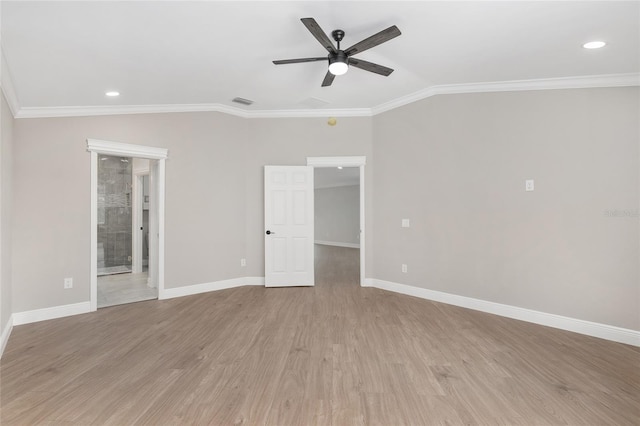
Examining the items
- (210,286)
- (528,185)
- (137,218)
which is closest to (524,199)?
(528,185)

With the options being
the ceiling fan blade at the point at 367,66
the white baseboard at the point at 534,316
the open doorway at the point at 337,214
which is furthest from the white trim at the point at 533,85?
the open doorway at the point at 337,214

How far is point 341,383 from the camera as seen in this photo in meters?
2.41

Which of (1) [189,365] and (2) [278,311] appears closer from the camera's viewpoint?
(1) [189,365]

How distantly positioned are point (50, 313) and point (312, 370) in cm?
349

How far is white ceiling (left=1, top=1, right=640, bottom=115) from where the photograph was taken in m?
2.47

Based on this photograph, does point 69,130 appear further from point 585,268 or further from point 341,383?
point 585,268

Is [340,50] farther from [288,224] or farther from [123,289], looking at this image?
[123,289]

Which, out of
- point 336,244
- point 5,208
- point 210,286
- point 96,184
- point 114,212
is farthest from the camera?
point 336,244

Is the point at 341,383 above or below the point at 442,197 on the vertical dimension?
below

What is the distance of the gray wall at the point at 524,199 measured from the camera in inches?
133

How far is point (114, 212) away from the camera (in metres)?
6.70

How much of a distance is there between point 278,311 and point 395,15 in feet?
11.2

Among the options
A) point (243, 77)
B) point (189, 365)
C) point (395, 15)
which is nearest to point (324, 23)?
point (395, 15)

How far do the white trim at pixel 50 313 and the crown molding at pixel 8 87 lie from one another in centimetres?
233
